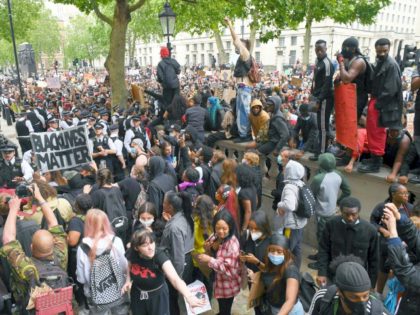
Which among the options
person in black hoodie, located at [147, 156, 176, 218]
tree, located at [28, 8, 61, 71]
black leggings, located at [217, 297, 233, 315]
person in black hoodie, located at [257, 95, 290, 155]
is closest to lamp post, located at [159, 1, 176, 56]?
person in black hoodie, located at [257, 95, 290, 155]

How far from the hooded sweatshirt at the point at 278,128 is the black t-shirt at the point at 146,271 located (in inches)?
128

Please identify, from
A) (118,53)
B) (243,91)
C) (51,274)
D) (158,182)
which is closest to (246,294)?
(158,182)

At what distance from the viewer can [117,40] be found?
12.7m

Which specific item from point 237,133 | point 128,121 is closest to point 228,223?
point 237,133

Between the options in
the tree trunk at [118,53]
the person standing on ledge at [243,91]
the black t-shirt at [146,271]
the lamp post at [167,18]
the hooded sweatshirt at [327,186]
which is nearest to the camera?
the black t-shirt at [146,271]

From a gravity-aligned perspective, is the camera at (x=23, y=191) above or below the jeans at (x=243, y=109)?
below

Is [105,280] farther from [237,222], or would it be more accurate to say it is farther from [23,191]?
[237,222]

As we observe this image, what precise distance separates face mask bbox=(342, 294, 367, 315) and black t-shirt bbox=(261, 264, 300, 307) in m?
0.78

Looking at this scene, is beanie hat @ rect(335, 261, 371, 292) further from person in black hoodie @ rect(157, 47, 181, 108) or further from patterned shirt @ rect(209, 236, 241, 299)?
person in black hoodie @ rect(157, 47, 181, 108)

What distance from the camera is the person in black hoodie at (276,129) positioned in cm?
628

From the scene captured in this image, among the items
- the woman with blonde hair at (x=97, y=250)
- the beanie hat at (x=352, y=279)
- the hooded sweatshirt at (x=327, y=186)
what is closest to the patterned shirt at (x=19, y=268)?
the woman with blonde hair at (x=97, y=250)

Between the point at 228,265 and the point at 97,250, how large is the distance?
1293 millimetres

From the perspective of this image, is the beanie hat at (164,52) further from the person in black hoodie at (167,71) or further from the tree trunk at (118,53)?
the tree trunk at (118,53)

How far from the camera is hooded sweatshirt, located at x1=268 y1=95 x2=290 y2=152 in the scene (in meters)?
6.27
